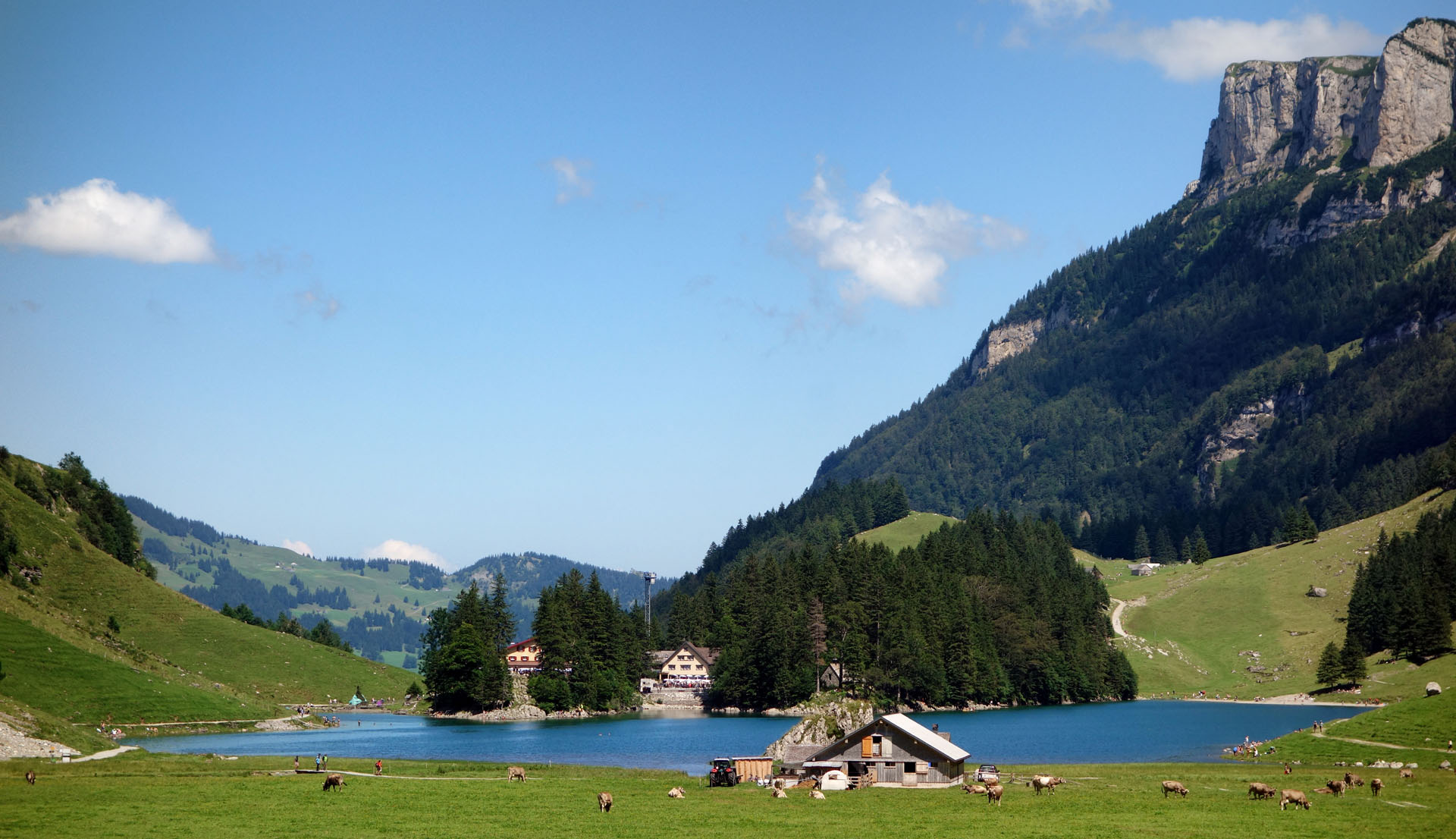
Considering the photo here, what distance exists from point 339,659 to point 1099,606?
390 feet

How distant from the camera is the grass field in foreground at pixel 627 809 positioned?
48.8 meters

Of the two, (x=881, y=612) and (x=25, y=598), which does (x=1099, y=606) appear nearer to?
(x=881, y=612)

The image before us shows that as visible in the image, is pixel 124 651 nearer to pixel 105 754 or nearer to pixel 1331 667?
pixel 105 754

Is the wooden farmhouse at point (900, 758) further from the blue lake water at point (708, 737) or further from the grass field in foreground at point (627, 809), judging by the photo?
the blue lake water at point (708, 737)

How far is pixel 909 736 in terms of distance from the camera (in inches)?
2785

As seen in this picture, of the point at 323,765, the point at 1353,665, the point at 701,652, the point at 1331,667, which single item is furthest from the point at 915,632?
the point at 323,765

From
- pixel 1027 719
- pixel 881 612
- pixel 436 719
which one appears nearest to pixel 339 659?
pixel 436 719

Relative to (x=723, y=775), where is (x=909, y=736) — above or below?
above

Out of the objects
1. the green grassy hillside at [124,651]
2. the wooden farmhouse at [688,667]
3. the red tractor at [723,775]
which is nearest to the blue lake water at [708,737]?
the green grassy hillside at [124,651]

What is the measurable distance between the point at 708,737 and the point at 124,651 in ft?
188

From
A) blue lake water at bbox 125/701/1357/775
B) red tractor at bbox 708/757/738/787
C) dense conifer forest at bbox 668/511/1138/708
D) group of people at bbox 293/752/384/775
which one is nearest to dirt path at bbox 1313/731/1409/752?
blue lake water at bbox 125/701/1357/775

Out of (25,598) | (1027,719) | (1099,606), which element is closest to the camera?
(25,598)

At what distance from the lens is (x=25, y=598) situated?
11488 centimetres

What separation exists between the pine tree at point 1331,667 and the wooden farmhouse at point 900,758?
316 feet
